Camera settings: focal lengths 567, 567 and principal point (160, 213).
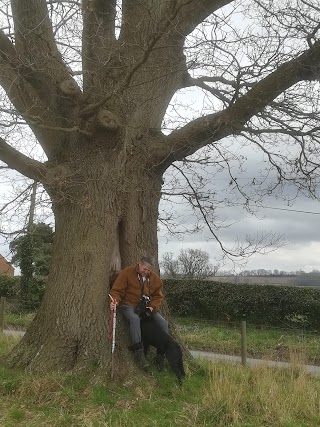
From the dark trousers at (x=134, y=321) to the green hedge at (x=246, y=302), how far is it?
34.2 ft

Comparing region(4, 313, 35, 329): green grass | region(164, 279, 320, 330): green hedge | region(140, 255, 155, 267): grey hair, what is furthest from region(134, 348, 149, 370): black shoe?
region(164, 279, 320, 330): green hedge

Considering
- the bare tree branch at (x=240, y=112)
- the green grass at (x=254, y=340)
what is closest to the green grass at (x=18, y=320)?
the green grass at (x=254, y=340)

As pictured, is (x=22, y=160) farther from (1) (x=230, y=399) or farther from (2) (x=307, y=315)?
(2) (x=307, y=315)

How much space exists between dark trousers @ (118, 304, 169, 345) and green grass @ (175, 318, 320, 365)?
4410 millimetres

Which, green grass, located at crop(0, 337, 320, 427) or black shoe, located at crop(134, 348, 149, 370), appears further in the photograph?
black shoe, located at crop(134, 348, 149, 370)

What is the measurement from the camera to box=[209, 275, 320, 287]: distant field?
19.9 m

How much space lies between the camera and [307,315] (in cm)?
1780

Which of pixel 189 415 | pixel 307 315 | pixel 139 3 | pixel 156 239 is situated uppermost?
pixel 139 3

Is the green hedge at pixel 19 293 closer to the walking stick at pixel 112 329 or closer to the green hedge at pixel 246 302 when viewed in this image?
the green hedge at pixel 246 302

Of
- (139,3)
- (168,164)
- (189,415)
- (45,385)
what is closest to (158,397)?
(189,415)

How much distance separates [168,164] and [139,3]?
2.66 metres

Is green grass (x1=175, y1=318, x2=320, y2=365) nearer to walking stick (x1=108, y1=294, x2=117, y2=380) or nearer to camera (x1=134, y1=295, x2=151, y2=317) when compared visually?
camera (x1=134, y1=295, x2=151, y2=317)

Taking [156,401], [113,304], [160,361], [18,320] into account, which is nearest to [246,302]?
[18,320]

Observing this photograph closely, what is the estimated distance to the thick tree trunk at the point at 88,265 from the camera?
7.87 metres
